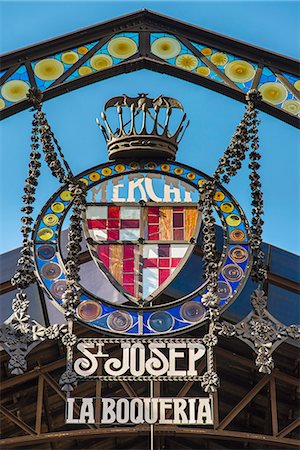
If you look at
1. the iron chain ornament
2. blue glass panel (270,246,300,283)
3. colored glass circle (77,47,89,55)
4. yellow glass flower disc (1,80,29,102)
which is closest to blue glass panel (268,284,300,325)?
blue glass panel (270,246,300,283)

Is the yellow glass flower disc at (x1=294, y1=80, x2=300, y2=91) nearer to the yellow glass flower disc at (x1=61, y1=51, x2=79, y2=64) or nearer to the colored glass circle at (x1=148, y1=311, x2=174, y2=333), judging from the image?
the yellow glass flower disc at (x1=61, y1=51, x2=79, y2=64)

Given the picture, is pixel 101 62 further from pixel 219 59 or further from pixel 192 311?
pixel 192 311

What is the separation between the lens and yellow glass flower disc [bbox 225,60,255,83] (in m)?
12.3

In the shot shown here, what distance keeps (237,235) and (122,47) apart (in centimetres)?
234

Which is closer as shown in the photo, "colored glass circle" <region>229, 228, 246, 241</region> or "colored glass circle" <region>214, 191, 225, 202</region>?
"colored glass circle" <region>229, 228, 246, 241</region>

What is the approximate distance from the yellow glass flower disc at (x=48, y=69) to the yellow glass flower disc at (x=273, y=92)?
211 cm

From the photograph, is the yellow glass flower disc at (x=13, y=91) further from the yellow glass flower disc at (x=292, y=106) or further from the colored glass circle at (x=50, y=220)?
the yellow glass flower disc at (x=292, y=106)

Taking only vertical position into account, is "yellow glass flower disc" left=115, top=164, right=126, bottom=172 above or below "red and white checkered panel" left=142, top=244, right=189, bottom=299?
above

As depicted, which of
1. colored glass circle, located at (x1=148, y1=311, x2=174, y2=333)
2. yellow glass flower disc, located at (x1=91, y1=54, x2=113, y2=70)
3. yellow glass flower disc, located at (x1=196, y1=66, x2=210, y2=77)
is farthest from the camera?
yellow glass flower disc, located at (x1=91, y1=54, x2=113, y2=70)

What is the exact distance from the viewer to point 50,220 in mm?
Answer: 12055

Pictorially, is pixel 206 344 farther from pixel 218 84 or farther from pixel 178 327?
pixel 218 84

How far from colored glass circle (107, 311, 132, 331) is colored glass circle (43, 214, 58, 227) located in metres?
1.16

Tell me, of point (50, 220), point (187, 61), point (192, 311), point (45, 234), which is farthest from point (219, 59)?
point (192, 311)

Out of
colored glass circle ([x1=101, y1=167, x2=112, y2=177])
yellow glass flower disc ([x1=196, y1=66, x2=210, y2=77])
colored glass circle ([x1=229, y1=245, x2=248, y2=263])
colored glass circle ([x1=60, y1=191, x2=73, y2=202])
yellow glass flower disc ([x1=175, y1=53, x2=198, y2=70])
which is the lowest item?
colored glass circle ([x1=229, y1=245, x2=248, y2=263])
